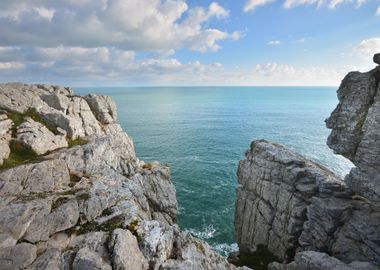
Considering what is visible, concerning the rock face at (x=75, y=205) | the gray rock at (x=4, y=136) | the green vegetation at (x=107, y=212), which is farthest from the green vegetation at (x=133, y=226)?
the gray rock at (x=4, y=136)

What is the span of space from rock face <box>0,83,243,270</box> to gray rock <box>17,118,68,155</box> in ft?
0.33

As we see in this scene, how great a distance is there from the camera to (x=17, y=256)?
17.5m

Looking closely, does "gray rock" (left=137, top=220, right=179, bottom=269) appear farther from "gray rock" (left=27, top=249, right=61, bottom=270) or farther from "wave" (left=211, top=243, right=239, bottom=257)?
"wave" (left=211, top=243, right=239, bottom=257)

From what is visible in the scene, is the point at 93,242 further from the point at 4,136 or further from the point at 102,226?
the point at 4,136

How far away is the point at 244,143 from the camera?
344 feet

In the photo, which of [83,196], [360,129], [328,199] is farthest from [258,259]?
[83,196]

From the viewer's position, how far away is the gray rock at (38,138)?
29.0 m

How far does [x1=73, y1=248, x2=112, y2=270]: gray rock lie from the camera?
17234mm

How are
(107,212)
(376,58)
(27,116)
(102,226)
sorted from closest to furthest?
(102,226) < (107,212) < (376,58) < (27,116)

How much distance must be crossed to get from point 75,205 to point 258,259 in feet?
87.3

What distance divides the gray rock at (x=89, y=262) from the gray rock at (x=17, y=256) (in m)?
2.99

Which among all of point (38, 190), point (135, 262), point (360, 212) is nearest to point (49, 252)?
point (135, 262)

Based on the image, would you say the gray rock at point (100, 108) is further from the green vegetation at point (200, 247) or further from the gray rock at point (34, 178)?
the green vegetation at point (200, 247)

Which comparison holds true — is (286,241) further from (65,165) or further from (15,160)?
(15,160)
